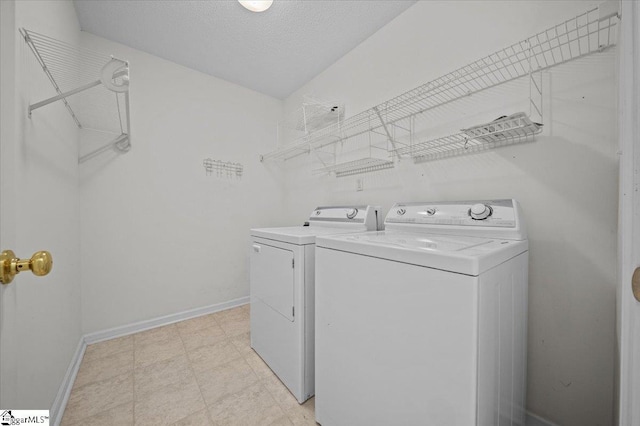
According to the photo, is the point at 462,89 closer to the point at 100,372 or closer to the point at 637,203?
the point at 637,203

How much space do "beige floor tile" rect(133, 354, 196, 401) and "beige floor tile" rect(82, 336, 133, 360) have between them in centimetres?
42

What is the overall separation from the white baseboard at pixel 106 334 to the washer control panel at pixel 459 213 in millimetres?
2124

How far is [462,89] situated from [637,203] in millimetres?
1342

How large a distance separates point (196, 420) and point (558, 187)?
7.25 feet

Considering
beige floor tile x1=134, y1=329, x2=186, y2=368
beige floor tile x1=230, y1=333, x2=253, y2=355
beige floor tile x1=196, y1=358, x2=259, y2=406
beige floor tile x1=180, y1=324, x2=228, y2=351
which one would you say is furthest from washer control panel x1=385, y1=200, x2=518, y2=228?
beige floor tile x1=134, y1=329, x2=186, y2=368

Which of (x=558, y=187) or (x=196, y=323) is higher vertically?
(x=558, y=187)

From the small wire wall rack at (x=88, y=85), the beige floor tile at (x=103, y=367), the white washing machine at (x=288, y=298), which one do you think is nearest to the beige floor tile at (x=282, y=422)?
the white washing machine at (x=288, y=298)

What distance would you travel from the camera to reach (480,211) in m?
1.25

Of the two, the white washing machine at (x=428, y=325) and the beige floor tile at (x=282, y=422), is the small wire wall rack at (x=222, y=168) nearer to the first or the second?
the white washing machine at (x=428, y=325)

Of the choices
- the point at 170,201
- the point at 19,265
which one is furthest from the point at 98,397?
the point at 170,201

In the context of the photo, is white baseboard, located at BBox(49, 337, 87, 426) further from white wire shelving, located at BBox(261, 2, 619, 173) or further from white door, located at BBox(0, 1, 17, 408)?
white wire shelving, located at BBox(261, 2, 619, 173)

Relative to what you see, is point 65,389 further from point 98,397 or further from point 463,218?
point 463,218

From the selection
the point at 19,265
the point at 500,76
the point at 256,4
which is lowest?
the point at 19,265

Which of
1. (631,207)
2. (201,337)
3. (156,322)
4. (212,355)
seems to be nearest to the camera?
(631,207)
